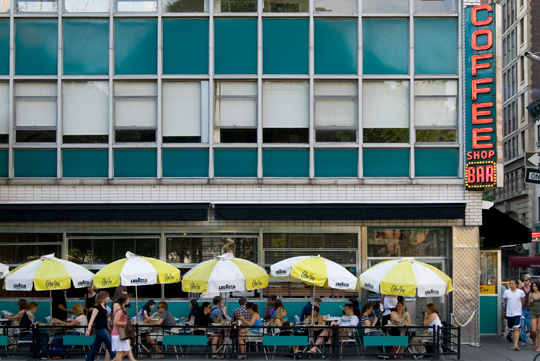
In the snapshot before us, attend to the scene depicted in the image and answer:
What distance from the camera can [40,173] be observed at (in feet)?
69.5

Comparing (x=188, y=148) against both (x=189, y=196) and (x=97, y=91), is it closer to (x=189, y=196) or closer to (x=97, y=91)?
(x=189, y=196)

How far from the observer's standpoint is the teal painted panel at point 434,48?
837 inches

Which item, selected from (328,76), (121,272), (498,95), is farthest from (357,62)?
(121,272)

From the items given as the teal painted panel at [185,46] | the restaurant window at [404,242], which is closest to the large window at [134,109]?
the teal painted panel at [185,46]

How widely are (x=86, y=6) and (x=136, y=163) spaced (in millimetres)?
4346

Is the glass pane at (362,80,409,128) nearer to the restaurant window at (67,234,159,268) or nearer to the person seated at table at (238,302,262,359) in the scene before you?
the person seated at table at (238,302,262,359)

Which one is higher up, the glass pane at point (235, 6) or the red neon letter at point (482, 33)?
the glass pane at point (235, 6)

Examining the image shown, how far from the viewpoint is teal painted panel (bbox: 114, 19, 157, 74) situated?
837 inches

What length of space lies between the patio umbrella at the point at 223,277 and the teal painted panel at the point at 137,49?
6185 millimetres

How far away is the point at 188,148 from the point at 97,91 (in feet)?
9.24

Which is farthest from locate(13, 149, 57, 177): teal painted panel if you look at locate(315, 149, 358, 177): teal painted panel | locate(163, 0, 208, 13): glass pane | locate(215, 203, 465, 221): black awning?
locate(315, 149, 358, 177): teal painted panel

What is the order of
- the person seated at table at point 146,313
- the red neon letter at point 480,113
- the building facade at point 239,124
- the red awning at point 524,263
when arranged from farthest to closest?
the red awning at point 524,263
the building facade at point 239,124
the red neon letter at point 480,113
the person seated at table at point 146,313

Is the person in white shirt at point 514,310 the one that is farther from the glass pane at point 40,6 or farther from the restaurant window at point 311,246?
the glass pane at point 40,6

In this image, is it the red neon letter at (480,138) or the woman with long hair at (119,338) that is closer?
the woman with long hair at (119,338)
